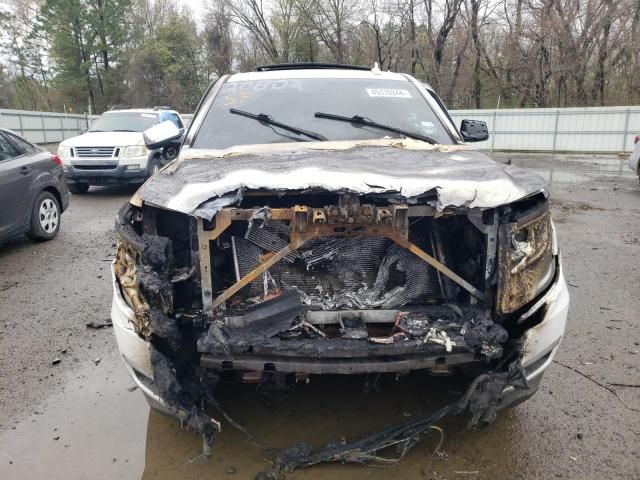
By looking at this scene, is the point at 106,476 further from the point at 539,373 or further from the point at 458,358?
the point at 539,373

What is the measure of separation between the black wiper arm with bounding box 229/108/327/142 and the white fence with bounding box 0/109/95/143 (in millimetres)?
21469

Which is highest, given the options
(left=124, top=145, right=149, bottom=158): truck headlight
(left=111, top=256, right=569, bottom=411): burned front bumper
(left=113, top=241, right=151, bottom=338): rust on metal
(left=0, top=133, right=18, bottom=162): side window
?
(left=0, top=133, right=18, bottom=162): side window

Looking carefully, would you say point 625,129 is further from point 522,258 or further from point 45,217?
point 522,258

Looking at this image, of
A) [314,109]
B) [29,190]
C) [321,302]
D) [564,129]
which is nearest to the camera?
[321,302]

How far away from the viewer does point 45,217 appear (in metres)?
6.77

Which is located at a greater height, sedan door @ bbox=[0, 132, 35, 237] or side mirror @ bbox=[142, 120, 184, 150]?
side mirror @ bbox=[142, 120, 184, 150]

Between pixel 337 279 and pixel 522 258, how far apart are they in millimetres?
959

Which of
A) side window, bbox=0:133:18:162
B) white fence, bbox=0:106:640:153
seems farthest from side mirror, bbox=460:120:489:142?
white fence, bbox=0:106:640:153

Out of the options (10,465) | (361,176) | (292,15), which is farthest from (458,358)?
(292,15)

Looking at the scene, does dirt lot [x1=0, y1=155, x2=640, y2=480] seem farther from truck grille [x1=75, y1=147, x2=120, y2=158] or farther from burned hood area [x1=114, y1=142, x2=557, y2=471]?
truck grille [x1=75, y1=147, x2=120, y2=158]

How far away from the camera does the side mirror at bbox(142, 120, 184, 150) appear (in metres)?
3.78

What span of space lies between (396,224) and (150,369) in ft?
4.27

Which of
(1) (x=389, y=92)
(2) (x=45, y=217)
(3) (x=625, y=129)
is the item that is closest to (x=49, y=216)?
(2) (x=45, y=217)

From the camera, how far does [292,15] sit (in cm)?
3412
